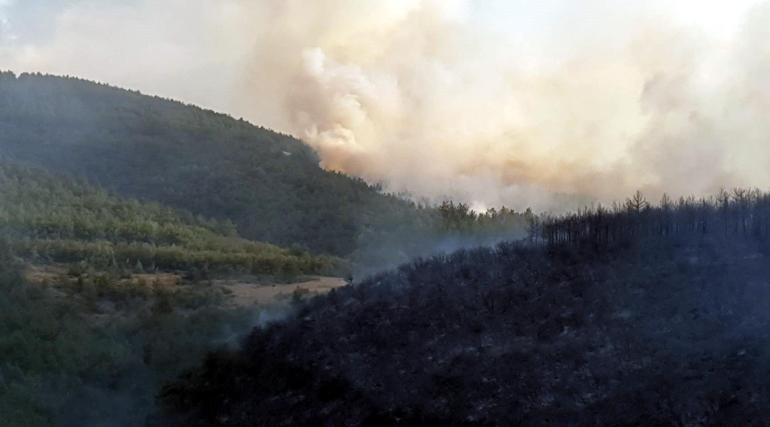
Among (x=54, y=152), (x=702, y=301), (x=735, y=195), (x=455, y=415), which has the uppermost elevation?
(x=54, y=152)

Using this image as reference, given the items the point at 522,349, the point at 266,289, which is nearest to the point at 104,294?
the point at 266,289

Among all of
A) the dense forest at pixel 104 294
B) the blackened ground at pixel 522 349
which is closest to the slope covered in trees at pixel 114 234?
the dense forest at pixel 104 294

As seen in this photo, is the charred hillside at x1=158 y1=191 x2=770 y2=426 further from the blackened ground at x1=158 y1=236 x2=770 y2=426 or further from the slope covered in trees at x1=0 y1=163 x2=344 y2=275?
the slope covered in trees at x1=0 y1=163 x2=344 y2=275

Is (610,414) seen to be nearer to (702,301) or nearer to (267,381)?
(702,301)

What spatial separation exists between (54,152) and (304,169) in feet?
90.2

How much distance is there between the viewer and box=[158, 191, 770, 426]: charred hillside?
55.3 ft

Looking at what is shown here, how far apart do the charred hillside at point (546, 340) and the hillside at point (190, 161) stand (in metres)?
60.0

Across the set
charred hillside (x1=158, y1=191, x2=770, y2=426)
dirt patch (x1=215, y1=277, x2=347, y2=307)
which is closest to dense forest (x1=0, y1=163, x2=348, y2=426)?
dirt patch (x1=215, y1=277, x2=347, y2=307)

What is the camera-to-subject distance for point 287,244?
91.3 meters

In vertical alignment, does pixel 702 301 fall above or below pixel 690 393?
above

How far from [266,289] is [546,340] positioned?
125ft

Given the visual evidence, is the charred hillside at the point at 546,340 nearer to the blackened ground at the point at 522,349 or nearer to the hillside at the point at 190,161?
the blackened ground at the point at 522,349

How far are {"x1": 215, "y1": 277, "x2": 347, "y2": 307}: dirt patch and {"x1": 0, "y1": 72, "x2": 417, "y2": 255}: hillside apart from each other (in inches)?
1078

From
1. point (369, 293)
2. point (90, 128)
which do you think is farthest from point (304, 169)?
point (369, 293)
